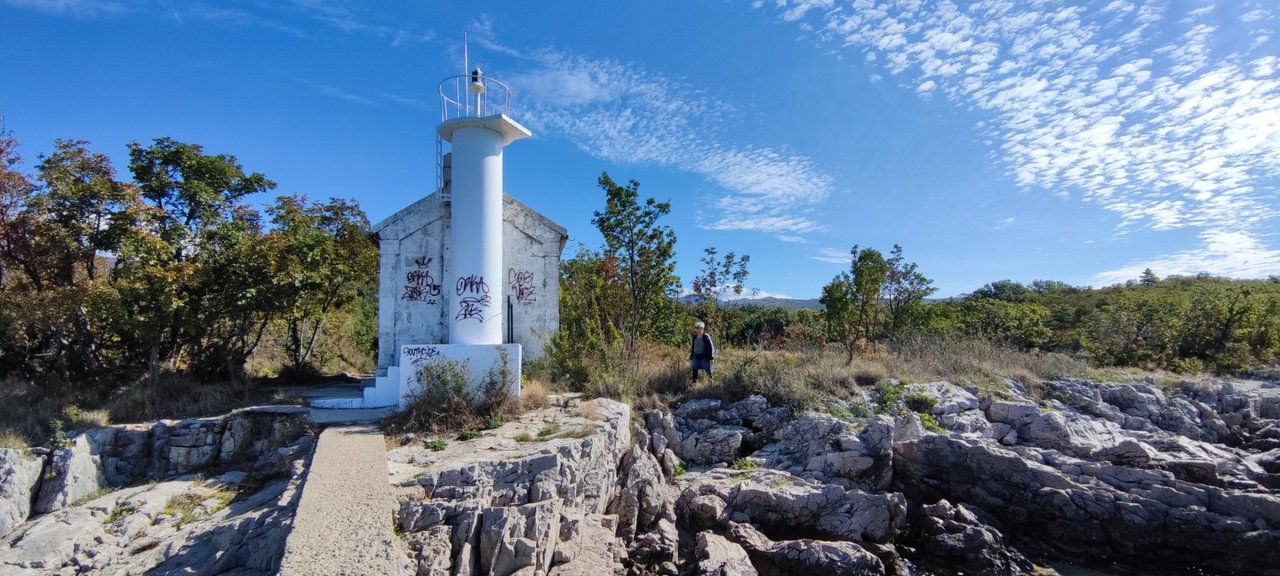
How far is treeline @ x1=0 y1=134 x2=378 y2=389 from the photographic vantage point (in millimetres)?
10594

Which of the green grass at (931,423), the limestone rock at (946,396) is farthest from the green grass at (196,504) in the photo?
the limestone rock at (946,396)

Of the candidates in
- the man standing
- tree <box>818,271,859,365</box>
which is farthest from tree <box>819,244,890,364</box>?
the man standing

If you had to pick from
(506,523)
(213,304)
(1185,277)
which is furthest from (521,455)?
(1185,277)

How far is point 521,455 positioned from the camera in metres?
7.46

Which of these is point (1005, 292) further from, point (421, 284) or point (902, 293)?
point (421, 284)

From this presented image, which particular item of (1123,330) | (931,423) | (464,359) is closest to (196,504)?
(464,359)

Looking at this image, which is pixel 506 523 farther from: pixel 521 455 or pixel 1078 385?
pixel 1078 385

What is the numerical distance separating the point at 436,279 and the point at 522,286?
1.81 metres

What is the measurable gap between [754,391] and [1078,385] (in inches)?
319

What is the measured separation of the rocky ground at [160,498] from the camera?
641 centimetres

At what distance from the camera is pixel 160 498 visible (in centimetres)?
816

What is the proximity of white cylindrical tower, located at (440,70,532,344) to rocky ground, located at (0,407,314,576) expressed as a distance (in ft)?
10.4

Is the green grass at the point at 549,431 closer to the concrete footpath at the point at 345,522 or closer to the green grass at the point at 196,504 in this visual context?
the concrete footpath at the point at 345,522

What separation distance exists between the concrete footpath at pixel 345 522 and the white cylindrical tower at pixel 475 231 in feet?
11.5
